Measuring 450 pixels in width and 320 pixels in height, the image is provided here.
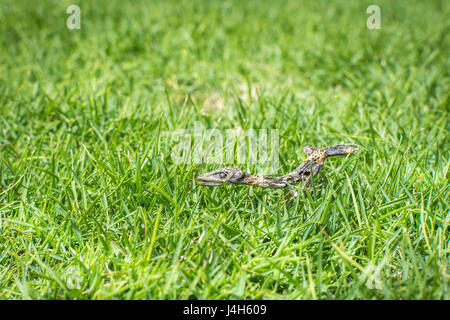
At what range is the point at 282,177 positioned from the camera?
81.2 inches

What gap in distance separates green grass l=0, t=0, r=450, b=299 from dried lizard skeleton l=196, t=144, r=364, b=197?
10cm

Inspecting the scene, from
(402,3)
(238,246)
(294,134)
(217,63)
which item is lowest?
(238,246)

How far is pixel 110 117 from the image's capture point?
3115 mm

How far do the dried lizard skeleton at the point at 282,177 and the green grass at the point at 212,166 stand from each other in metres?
0.10

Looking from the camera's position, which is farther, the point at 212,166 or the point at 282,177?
the point at 212,166

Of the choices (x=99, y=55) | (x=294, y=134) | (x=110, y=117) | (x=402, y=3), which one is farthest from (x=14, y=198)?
(x=402, y=3)

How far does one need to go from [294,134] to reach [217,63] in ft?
4.84

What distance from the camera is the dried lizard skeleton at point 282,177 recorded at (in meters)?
1.96

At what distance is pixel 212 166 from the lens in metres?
2.36

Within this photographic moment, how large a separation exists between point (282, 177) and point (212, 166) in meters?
0.47

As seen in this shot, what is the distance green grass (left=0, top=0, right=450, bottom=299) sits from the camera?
73.4 inches

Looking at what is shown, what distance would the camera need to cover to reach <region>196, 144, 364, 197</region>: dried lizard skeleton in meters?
1.96
